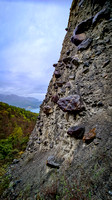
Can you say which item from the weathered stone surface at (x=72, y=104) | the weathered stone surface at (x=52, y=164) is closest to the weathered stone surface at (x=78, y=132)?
the weathered stone surface at (x=72, y=104)

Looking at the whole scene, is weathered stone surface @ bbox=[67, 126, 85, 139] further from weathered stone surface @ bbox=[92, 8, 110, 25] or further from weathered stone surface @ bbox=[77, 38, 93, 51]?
weathered stone surface @ bbox=[92, 8, 110, 25]

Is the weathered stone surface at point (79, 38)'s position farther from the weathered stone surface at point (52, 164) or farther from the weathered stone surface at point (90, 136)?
the weathered stone surface at point (52, 164)

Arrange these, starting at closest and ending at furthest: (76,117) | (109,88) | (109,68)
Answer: (109,88) → (109,68) → (76,117)

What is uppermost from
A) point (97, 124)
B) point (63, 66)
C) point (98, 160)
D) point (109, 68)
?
point (63, 66)

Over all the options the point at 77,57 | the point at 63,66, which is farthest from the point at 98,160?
the point at 63,66

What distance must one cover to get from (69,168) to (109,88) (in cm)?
227

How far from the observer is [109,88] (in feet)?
Answer: 7.61

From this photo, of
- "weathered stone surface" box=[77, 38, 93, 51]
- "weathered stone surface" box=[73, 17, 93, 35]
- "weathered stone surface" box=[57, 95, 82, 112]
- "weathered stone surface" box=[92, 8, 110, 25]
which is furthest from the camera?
"weathered stone surface" box=[73, 17, 93, 35]

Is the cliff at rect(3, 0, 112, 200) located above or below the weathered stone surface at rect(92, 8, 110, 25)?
below

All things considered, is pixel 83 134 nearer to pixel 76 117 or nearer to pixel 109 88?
pixel 76 117

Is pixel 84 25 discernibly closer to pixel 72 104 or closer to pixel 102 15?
pixel 102 15

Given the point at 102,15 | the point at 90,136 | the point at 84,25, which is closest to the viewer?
the point at 90,136

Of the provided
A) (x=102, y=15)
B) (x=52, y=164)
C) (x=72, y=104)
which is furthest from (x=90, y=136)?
(x=102, y=15)

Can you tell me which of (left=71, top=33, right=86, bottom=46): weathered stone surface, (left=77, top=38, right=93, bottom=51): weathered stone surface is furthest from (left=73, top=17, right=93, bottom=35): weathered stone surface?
(left=77, top=38, right=93, bottom=51): weathered stone surface
